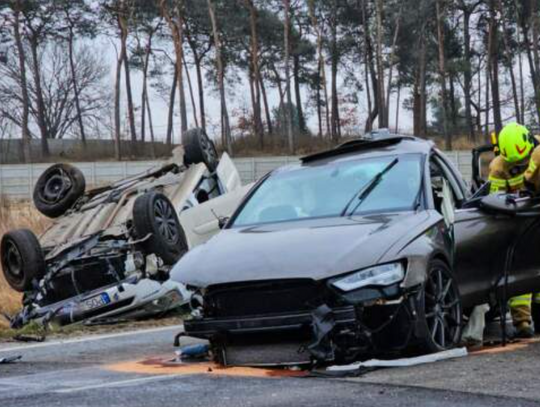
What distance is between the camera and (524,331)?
7.27m

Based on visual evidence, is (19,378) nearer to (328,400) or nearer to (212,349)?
(212,349)

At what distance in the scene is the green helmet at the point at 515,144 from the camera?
25.2 ft

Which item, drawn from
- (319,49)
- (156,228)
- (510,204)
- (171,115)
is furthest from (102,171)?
(510,204)

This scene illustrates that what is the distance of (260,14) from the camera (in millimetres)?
48688

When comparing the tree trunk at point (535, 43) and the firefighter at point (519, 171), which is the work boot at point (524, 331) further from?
the tree trunk at point (535, 43)

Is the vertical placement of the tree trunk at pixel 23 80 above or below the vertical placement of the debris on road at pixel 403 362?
above

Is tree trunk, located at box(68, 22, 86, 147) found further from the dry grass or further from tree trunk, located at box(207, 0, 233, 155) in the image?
the dry grass

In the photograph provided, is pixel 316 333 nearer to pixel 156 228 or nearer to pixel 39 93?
pixel 156 228

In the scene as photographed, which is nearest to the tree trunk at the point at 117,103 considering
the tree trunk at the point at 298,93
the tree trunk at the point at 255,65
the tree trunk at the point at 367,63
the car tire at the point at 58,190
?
the tree trunk at the point at 255,65

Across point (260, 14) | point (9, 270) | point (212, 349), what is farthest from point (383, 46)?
point (212, 349)

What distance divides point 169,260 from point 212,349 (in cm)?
430

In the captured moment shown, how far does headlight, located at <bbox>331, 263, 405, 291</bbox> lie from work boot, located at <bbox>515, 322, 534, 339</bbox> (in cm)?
216

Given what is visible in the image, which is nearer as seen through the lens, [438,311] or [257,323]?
[257,323]

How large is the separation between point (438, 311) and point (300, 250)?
41.3 inches
